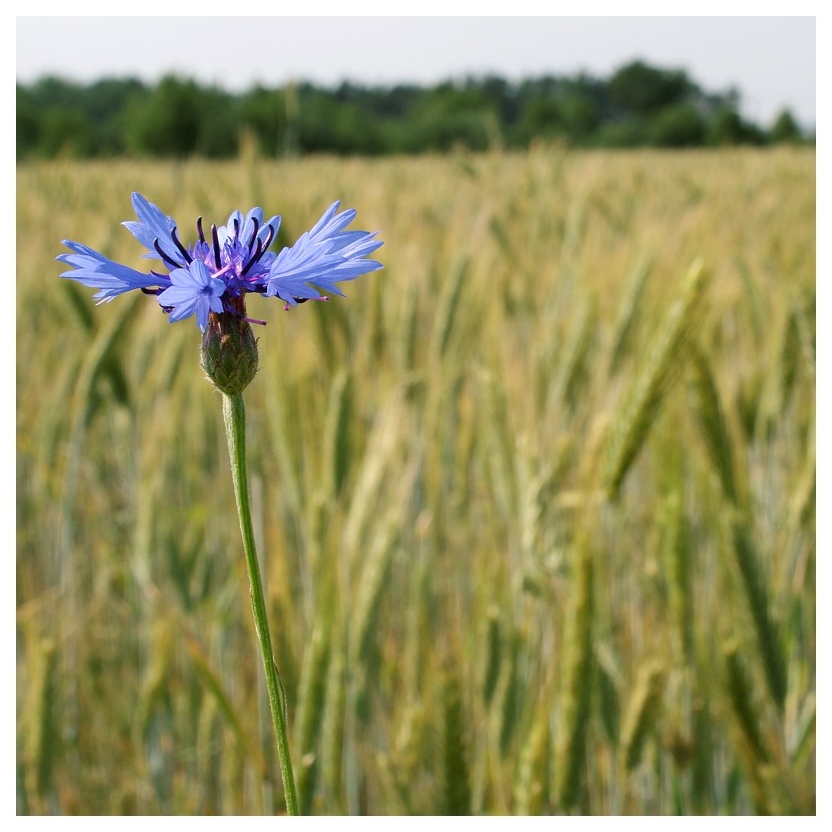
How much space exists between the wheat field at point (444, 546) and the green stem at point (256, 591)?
0.26 m

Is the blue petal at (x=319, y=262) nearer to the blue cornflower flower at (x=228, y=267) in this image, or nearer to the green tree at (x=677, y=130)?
the blue cornflower flower at (x=228, y=267)

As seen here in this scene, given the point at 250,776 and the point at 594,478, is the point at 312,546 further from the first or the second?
the point at 250,776

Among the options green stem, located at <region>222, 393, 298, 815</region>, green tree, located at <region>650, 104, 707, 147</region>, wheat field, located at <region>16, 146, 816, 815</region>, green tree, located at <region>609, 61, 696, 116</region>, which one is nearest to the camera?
green stem, located at <region>222, 393, 298, 815</region>

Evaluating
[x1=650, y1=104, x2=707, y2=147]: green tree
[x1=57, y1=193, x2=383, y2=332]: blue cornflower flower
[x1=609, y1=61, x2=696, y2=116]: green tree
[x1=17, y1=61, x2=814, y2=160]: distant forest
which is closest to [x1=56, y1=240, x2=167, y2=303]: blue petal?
Answer: [x1=57, y1=193, x2=383, y2=332]: blue cornflower flower

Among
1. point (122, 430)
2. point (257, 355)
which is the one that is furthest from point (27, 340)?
point (257, 355)

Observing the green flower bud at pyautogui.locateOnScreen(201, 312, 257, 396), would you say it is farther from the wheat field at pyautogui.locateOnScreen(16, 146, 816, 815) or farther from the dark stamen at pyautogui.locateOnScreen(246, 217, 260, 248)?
the wheat field at pyautogui.locateOnScreen(16, 146, 816, 815)

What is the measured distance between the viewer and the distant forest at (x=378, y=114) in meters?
1.83

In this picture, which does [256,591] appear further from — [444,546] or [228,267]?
[444,546]

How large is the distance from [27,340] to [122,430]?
33cm

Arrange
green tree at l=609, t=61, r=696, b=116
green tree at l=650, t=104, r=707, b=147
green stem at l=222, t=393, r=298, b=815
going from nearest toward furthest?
green stem at l=222, t=393, r=298, b=815 < green tree at l=609, t=61, r=696, b=116 < green tree at l=650, t=104, r=707, b=147

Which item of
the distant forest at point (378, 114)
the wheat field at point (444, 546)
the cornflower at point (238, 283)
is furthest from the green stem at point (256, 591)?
the distant forest at point (378, 114)

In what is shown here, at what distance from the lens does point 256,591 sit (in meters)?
0.27

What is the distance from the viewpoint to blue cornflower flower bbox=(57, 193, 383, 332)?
0.30 m

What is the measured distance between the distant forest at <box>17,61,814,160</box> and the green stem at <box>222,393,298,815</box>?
106 cm
